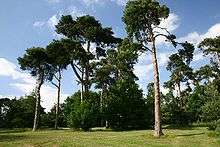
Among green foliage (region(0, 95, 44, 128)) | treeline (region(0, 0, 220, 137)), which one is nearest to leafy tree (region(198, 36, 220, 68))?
treeline (region(0, 0, 220, 137))

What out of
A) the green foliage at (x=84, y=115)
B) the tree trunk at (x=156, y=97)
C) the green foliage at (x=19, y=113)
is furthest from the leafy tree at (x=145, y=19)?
the green foliage at (x=19, y=113)

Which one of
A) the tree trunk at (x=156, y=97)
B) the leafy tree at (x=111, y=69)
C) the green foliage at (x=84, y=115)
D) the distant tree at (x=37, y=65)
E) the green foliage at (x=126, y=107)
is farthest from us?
the leafy tree at (x=111, y=69)

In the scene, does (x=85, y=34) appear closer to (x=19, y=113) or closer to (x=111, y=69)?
(x=111, y=69)

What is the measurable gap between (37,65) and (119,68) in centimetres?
1575

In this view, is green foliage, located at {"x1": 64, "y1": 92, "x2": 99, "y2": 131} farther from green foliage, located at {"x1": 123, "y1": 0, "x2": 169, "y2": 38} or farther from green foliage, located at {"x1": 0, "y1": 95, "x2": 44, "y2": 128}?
green foliage, located at {"x1": 0, "y1": 95, "x2": 44, "y2": 128}

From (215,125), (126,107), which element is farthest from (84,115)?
(215,125)

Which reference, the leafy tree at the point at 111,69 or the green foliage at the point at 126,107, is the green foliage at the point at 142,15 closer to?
the green foliage at the point at 126,107

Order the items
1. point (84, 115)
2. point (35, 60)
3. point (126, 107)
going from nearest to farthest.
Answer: point (84, 115), point (126, 107), point (35, 60)

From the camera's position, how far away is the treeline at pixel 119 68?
40.5 metres

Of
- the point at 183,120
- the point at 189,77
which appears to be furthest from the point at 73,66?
the point at 189,77

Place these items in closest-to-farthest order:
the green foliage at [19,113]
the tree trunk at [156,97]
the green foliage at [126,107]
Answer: the tree trunk at [156,97]
the green foliage at [126,107]
the green foliage at [19,113]

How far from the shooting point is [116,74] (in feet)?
257

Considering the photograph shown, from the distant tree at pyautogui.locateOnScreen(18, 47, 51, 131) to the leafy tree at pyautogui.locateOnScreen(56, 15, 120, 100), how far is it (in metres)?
9.04

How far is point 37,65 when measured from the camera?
6919cm
